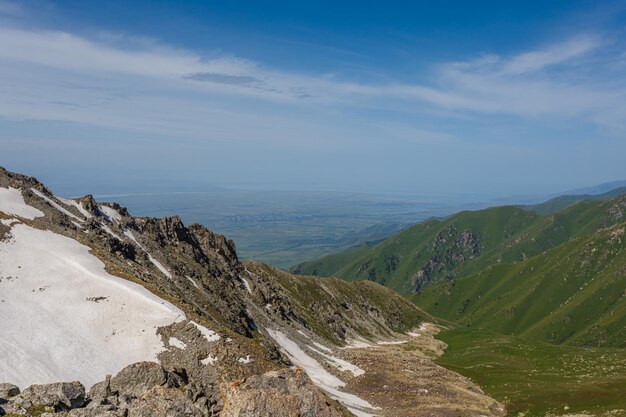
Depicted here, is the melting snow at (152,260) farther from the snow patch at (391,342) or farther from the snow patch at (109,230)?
the snow patch at (391,342)

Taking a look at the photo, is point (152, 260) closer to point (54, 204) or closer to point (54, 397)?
point (54, 204)

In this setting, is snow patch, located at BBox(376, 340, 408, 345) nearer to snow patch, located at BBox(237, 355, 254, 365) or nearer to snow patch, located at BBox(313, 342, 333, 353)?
snow patch, located at BBox(313, 342, 333, 353)

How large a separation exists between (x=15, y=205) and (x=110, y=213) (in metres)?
23.7

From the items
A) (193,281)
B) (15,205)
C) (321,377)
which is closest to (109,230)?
(15,205)

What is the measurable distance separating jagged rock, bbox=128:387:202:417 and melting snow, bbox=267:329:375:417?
41.1 m

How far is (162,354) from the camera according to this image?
50594 mm

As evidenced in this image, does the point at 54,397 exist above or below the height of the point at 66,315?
above

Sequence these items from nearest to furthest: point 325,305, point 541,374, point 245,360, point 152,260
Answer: point 245,360 < point 152,260 < point 541,374 < point 325,305

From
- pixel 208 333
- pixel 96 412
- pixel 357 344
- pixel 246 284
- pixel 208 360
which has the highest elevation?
pixel 96 412

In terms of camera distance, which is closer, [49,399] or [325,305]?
[49,399]

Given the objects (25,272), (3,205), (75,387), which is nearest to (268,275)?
(3,205)

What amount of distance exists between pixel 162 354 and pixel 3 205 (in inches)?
→ 1916

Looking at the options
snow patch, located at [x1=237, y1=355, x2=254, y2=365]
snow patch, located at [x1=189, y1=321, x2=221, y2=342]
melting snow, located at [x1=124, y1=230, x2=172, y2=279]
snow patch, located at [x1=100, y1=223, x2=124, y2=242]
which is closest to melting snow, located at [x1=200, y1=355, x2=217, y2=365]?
snow patch, located at [x1=189, y1=321, x2=221, y2=342]

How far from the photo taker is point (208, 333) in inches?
2084
